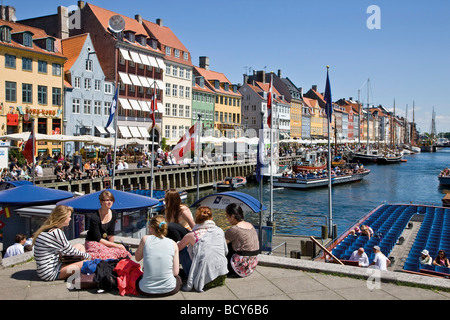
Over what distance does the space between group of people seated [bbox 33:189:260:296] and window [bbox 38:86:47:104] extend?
3619 centimetres

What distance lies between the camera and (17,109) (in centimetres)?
3838

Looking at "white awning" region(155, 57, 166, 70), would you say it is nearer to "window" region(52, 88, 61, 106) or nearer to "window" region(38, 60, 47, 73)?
"window" region(52, 88, 61, 106)

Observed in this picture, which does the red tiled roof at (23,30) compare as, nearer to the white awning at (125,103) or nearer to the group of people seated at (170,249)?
the white awning at (125,103)

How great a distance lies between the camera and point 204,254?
22.0 ft

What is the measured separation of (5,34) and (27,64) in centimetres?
300

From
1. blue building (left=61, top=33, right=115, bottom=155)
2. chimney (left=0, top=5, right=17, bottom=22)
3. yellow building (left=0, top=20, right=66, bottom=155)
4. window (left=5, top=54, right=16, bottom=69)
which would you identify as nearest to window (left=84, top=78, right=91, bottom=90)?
blue building (left=61, top=33, right=115, bottom=155)

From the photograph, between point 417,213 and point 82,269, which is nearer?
point 82,269

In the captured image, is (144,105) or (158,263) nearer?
(158,263)

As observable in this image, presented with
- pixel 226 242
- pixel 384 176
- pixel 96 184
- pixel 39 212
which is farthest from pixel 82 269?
pixel 384 176

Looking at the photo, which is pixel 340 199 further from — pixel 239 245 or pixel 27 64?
pixel 239 245

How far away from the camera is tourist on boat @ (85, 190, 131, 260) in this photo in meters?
7.60

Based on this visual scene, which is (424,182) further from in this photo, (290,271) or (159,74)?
(290,271)

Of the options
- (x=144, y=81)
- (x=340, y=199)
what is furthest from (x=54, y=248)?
(x=144, y=81)
